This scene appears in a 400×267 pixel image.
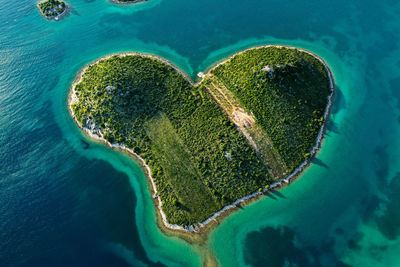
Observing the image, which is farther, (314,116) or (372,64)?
(372,64)

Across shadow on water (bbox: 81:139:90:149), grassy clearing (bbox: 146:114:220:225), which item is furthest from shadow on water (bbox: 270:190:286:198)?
shadow on water (bbox: 81:139:90:149)

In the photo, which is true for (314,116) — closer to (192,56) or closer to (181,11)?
(192,56)

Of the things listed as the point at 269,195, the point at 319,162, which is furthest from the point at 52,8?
the point at 319,162

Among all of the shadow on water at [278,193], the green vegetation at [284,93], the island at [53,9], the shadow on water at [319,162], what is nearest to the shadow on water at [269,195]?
the shadow on water at [278,193]

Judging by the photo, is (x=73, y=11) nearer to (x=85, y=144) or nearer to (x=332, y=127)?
(x=85, y=144)

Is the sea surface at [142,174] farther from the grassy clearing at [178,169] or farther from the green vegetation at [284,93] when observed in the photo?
the grassy clearing at [178,169]

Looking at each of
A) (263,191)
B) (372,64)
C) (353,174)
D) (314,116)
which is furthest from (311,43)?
(263,191)

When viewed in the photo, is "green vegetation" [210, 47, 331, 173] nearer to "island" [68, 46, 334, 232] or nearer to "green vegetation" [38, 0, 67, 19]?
"island" [68, 46, 334, 232]
